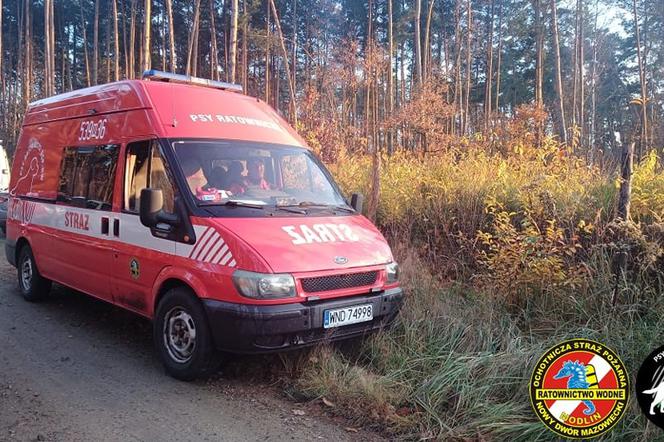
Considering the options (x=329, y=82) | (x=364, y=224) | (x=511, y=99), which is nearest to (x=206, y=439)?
(x=364, y=224)

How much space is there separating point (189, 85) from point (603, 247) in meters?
4.68

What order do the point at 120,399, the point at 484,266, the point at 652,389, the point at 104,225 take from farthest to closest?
1. the point at 484,266
2. the point at 104,225
3. the point at 120,399
4. the point at 652,389

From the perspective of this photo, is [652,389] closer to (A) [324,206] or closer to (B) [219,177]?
(A) [324,206]

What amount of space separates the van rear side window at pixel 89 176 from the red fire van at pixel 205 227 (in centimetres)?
2

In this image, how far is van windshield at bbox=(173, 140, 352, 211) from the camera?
448 centimetres

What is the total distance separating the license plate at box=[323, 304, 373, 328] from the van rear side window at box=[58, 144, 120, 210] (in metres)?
2.74

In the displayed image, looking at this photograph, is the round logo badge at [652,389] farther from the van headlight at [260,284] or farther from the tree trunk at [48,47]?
the tree trunk at [48,47]

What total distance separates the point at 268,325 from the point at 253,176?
1.66m

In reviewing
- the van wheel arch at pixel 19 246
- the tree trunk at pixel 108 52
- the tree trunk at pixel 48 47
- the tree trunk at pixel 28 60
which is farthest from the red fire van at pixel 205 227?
the tree trunk at pixel 108 52

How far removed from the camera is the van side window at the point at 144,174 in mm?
4523

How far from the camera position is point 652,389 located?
3094 mm

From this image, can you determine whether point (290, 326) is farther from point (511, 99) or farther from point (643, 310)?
point (511, 99)

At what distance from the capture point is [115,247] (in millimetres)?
5066

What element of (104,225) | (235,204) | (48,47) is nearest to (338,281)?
(235,204)
